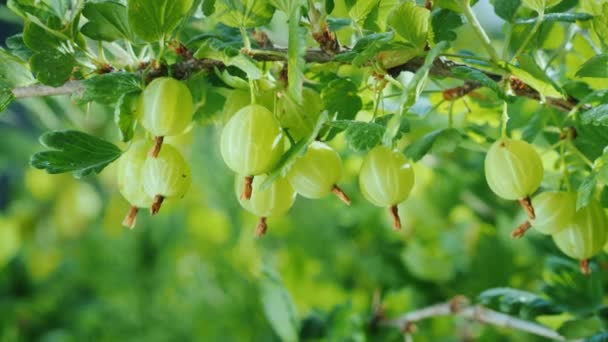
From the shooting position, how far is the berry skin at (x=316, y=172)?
437 mm

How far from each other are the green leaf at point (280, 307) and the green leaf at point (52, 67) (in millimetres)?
388

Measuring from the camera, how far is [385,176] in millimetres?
422

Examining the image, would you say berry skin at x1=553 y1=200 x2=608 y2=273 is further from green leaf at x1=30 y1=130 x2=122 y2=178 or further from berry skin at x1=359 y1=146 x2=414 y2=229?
green leaf at x1=30 y1=130 x2=122 y2=178

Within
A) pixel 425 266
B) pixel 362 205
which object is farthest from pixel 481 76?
pixel 362 205

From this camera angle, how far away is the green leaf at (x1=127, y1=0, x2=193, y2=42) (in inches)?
16.3

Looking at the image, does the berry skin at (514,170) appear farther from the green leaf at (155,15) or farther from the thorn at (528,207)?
the green leaf at (155,15)

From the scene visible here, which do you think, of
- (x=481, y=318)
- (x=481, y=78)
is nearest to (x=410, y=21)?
(x=481, y=78)

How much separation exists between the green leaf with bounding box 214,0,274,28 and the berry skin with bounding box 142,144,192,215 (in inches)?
3.8

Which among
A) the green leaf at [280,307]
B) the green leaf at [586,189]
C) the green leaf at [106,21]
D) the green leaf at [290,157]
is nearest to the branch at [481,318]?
the green leaf at [280,307]

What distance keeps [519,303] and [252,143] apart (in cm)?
32

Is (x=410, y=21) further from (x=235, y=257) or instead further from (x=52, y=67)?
(x=235, y=257)

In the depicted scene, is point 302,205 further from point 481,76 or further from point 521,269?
point 481,76

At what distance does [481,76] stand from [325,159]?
109 millimetres

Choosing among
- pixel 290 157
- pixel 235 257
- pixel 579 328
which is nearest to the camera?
pixel 290 157
